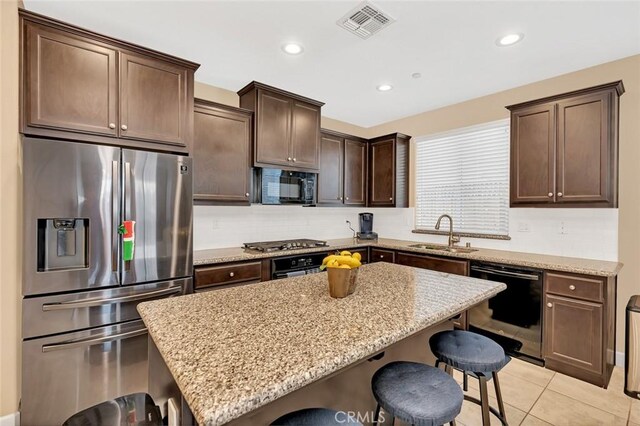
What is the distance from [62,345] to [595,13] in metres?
4.16

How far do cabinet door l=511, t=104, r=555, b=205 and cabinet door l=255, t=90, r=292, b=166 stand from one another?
2349mm

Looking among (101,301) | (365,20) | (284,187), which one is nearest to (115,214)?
(101,301)

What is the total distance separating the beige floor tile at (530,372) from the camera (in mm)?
2433

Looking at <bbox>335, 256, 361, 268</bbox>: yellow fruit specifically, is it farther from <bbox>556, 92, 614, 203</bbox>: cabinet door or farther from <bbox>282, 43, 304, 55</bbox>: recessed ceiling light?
<bbox>556, 92, 614, 203</bbox>: cabinet door

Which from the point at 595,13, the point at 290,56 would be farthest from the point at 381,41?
the point at 595,13

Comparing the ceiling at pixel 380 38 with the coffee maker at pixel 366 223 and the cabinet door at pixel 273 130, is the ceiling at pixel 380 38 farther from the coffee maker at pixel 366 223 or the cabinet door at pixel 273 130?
the coffee maker at pixel 366 223

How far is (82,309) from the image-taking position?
6.26 feet

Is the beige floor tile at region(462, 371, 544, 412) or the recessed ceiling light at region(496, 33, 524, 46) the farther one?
the recessed ceiling light at region(496, 33, 524, 46)

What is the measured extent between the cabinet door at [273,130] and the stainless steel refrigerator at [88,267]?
1089 mm

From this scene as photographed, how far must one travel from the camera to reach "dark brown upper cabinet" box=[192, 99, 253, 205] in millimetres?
2818

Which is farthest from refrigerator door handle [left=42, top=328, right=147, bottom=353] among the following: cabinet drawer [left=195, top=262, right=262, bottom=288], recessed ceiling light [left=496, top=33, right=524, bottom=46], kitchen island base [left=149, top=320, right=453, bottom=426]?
recessed ceiling light [left=496, top=33, right=524, bottom=46]

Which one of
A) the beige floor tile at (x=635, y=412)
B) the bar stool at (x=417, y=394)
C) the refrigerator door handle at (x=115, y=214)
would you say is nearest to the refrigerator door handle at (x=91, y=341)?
the refrigerator door handle at (x=115, y=214)

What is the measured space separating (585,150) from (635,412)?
200 cm

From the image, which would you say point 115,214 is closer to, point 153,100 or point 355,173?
point 153,100
